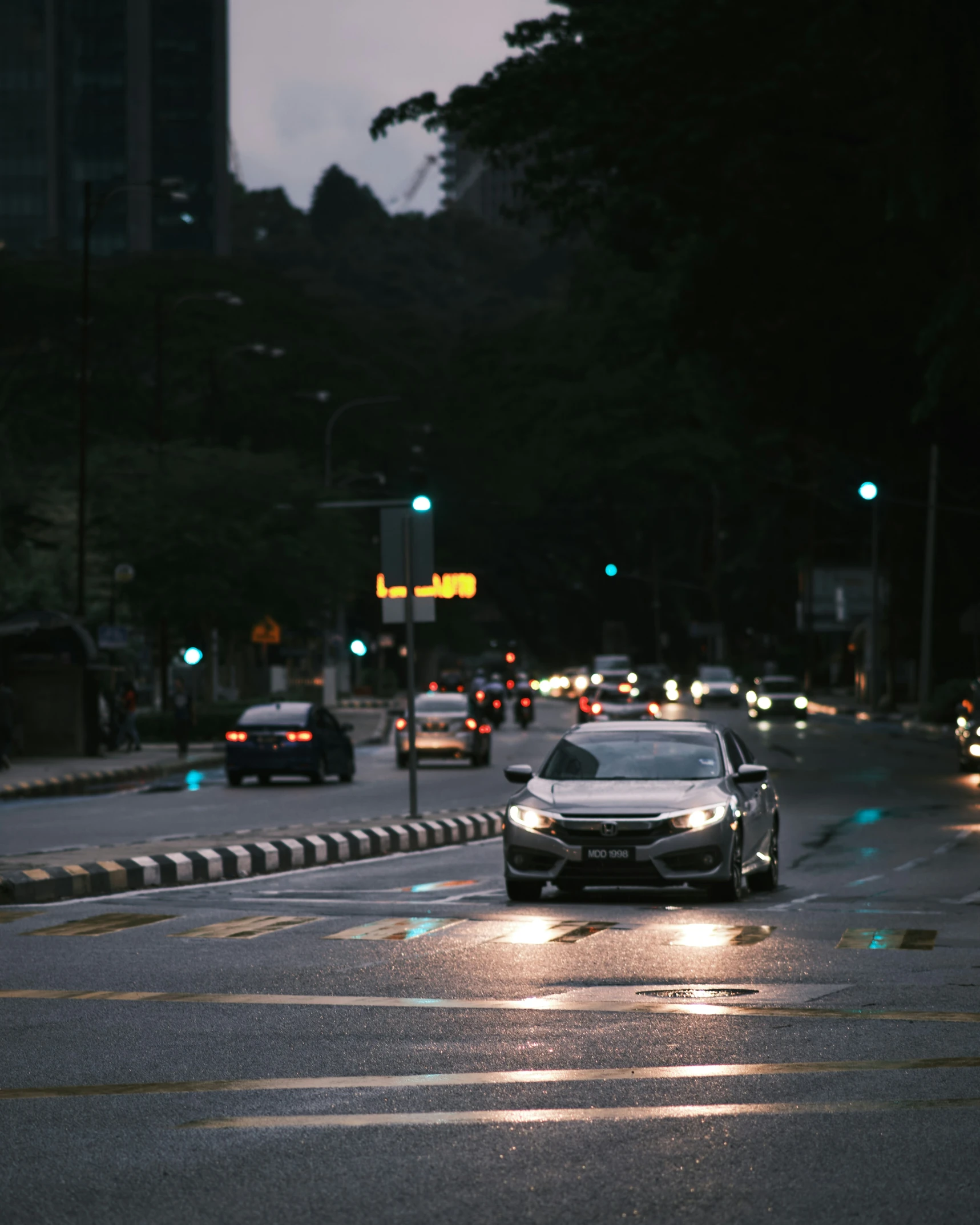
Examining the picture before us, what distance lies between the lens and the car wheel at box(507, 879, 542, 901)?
16547 mm

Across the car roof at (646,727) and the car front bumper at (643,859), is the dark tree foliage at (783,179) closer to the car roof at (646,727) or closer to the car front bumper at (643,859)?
the car roof at (646,727)

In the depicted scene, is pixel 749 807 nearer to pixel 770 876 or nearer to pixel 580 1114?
pixel 770 876

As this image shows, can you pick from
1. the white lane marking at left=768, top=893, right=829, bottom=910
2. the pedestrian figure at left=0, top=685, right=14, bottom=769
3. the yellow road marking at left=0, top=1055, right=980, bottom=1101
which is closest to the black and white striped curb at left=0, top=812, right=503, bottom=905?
the white lane marking at left=768, top=893, right=829, bottom=910

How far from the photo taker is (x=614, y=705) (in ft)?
204

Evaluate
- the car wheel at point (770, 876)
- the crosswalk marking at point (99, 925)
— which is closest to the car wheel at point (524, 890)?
the car wheel at point (770, 876)

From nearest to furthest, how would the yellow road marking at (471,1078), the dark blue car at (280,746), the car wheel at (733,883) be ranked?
1. the yellow road marking at (471,1078)
2. the car wheel at (733,883)
3. the dark blue car at (280,746)

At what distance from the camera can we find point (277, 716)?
37.7 metres

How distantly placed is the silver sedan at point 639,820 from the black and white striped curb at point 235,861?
3.26m

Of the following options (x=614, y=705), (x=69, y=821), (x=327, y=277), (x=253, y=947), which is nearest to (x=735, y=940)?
(x=253, y=947)

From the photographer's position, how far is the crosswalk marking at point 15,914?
1496cm

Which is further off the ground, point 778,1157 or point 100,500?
point 100,500

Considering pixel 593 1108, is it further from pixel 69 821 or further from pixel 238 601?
pixel 238 601

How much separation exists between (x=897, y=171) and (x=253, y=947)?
18182 mm

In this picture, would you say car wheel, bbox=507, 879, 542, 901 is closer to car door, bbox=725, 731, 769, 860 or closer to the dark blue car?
car door, bbox=725, 731, 769, 860
